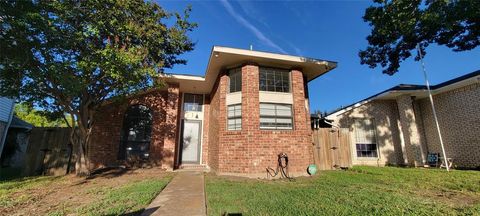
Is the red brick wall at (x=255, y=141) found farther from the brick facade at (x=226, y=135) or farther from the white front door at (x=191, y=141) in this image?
the white front door at (x=191, y=141)

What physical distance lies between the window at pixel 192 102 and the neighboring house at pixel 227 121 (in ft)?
0.36

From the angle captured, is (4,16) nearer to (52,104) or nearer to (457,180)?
(52,104)

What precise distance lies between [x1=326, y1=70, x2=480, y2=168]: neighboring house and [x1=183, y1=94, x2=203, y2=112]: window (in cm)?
726

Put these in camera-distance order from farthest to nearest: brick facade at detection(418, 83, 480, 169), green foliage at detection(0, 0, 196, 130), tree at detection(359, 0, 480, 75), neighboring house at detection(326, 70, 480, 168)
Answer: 1. neighboring house at detection(326, 70, 480, 168)
2. brick facade at detection(418, 83, 480, 169)
3. tree at detection(359, 0, 480, 75)
4. green foliage at detection(0, 0, 196, 130)

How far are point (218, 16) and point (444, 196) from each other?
11.8 metres

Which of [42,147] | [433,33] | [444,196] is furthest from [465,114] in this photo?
[42,147]

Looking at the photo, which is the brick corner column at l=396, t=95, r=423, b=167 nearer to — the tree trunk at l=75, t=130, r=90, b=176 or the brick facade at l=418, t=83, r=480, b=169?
the brick facade at l=418, t=83, r=480, b=169

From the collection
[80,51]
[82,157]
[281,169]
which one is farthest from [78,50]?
[281,169]

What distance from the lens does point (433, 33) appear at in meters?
9.29

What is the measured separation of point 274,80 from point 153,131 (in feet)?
20.7

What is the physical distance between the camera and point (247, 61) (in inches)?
363

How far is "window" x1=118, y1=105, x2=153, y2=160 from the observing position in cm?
1105

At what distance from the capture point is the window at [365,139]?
496 inches

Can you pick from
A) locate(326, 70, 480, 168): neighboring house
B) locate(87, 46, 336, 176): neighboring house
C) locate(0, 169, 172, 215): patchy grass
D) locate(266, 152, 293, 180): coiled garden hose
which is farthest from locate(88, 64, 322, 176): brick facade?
locate(326, 70, 480, 168): neighboring house
